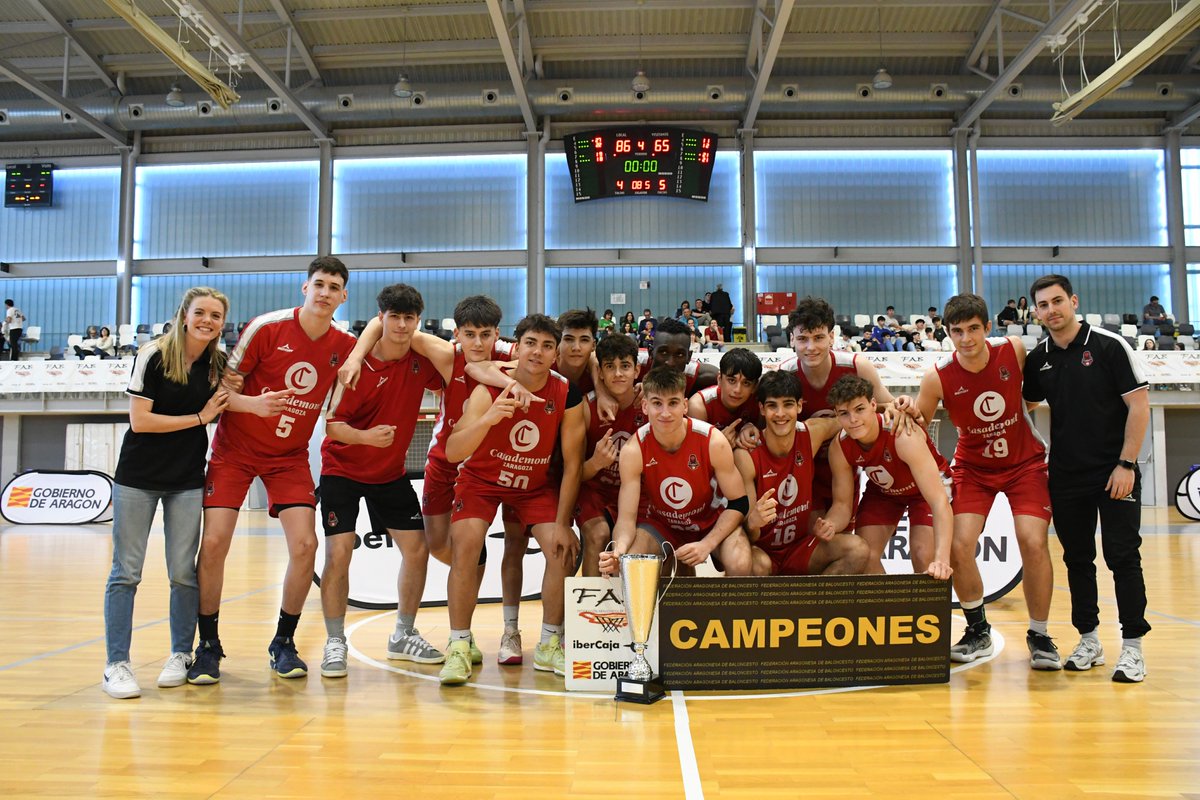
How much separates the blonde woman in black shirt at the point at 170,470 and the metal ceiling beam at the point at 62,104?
1838 centimetres

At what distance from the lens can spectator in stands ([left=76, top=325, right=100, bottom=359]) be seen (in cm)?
1748

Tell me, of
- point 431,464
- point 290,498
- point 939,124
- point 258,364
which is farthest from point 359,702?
point 939,124

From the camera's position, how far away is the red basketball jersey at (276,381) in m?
4.32

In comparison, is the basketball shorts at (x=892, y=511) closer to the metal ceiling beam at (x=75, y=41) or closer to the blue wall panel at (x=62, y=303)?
the metal ceiling beam at (x=75, y=41)

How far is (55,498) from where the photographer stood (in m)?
13.2

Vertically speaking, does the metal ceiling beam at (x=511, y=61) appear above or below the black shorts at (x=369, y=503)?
above

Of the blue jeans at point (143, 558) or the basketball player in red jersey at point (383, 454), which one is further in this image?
the basketball player in red jersey at point (383, 454)

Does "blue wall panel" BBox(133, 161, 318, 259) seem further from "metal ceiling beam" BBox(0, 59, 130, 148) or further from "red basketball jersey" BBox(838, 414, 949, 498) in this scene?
"red basketball jersey" BBox(838, 414, 949, 498)

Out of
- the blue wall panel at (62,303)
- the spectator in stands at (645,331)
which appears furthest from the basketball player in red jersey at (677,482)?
the blue wall panel at (62,303)

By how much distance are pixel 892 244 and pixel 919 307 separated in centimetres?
177

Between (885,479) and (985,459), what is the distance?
573 millimetres

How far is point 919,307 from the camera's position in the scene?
2072cm

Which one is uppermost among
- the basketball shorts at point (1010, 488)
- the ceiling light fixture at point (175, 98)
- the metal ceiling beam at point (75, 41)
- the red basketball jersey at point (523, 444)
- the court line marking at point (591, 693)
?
the metal ceiling beam at point (75, 41)

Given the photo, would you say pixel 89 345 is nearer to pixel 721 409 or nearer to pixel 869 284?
pixel 721 409
